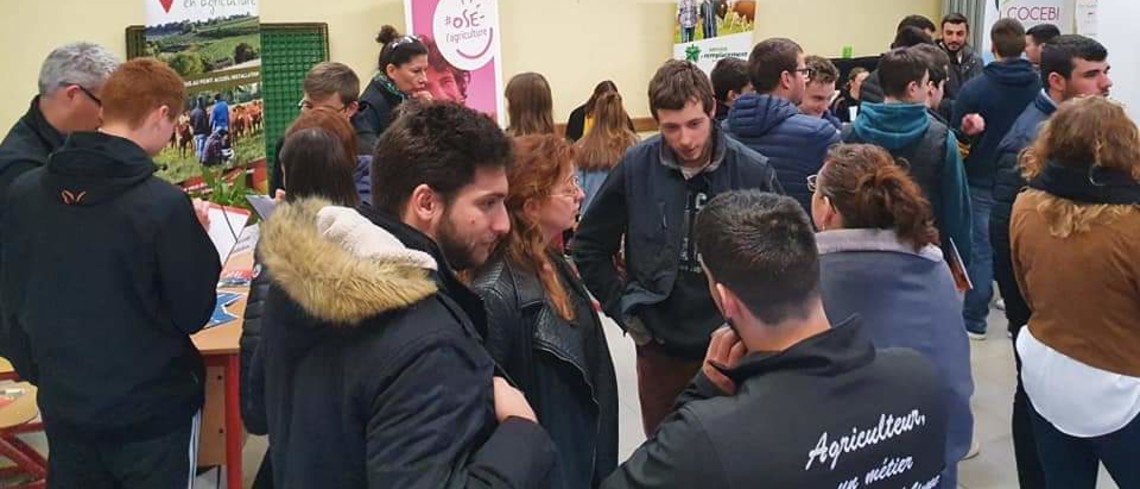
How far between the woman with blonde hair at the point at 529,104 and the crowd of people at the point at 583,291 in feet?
2.64

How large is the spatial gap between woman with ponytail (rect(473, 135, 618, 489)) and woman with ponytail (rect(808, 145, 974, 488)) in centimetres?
46

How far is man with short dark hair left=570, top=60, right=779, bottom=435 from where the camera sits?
2492 millimetres

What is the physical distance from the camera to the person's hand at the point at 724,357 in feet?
4.46

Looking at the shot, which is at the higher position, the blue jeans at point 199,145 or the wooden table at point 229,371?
the blue jeans at point 199,145

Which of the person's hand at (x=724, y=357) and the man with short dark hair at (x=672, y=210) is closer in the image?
the person's hand at (x=724, y=357)

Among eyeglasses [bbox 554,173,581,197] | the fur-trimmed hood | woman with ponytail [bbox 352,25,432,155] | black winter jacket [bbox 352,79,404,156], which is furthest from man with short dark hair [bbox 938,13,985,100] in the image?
the fur-trimmed hood

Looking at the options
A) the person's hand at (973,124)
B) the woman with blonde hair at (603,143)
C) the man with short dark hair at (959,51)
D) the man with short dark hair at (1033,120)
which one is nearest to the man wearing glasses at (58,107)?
the woman with blonde hair at (603,143)

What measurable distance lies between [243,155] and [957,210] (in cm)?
352

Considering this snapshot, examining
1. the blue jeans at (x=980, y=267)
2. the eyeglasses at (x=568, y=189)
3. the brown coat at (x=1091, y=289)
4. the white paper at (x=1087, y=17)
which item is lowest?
the blue jeans at (x=980, y=267)

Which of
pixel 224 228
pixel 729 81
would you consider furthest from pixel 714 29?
pixel 224 228

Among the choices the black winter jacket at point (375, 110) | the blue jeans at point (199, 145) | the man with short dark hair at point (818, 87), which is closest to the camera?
the black winter jacket at point (375, 110)

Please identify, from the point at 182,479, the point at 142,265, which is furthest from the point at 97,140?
the point at 182,479

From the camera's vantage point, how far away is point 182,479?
2.27 metres

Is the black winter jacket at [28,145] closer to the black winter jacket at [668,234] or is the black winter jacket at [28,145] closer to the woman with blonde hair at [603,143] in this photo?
the black winter jacket at [668,234]
